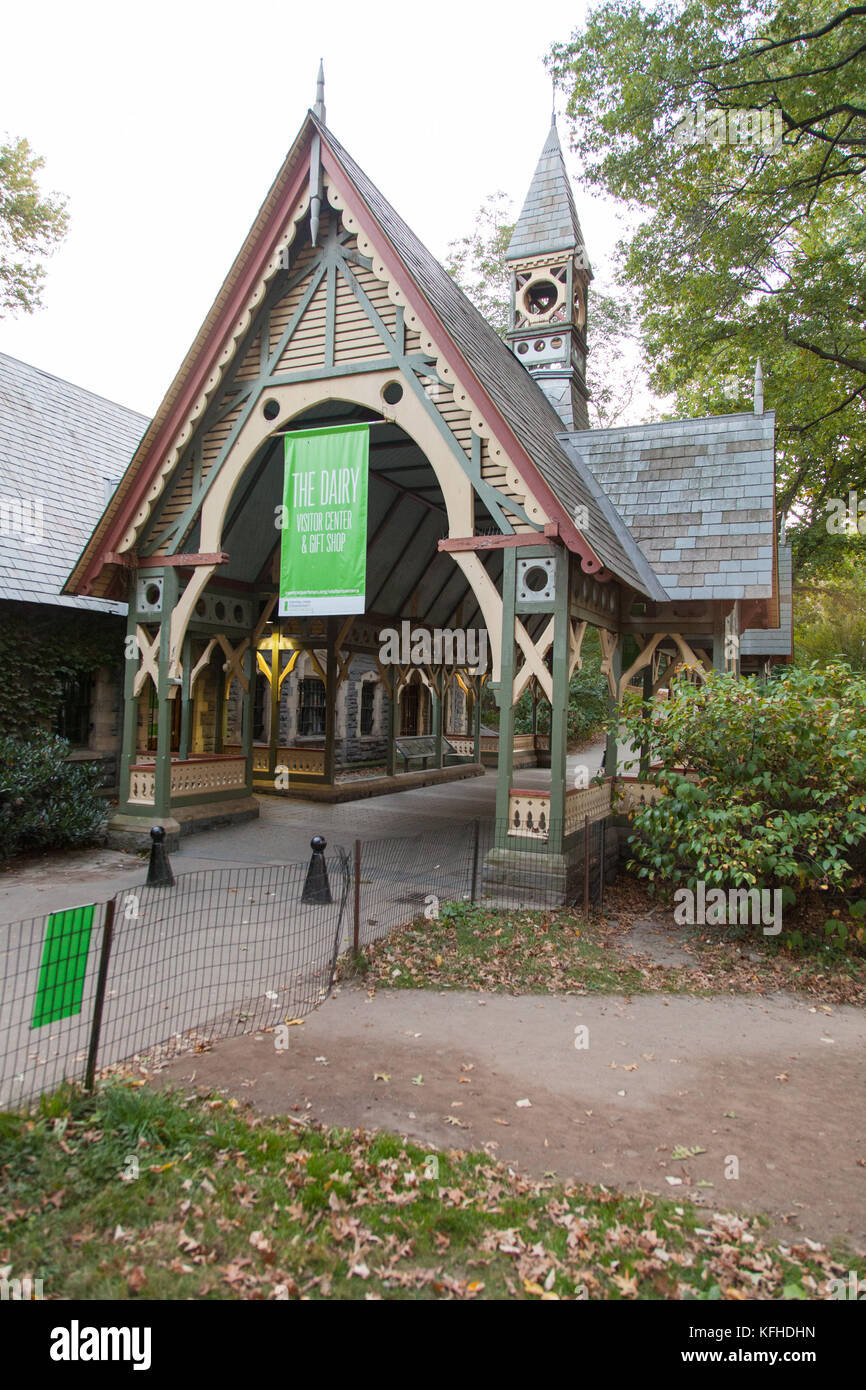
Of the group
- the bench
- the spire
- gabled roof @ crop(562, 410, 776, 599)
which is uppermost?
the spire

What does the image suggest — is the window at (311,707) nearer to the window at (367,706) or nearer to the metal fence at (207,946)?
the window at (367,706)

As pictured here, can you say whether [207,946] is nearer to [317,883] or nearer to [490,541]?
[317,883]

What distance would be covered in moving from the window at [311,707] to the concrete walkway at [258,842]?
10.0 ft

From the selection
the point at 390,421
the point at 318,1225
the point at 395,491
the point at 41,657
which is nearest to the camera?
the point at 318,1225

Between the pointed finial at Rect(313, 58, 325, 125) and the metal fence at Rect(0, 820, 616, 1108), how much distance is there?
9.55 m

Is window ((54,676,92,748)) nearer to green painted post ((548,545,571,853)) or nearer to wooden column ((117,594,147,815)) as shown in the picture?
wooden column ((117,594,147,815))

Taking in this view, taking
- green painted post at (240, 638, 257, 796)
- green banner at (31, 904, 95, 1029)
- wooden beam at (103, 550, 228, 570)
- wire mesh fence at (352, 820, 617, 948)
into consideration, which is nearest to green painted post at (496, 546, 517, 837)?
wire mesh fence at (352, 820, 617, 948)

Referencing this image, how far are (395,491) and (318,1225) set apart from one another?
14.7 m

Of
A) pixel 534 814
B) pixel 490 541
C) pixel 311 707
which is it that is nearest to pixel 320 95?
pixel 490 541

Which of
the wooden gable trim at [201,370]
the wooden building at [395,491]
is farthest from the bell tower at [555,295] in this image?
the wooden gable trim at [201,370]

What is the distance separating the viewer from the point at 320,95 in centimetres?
1050

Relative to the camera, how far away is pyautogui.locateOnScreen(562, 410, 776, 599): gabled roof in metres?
11.2

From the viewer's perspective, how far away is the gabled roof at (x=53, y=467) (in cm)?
1354
